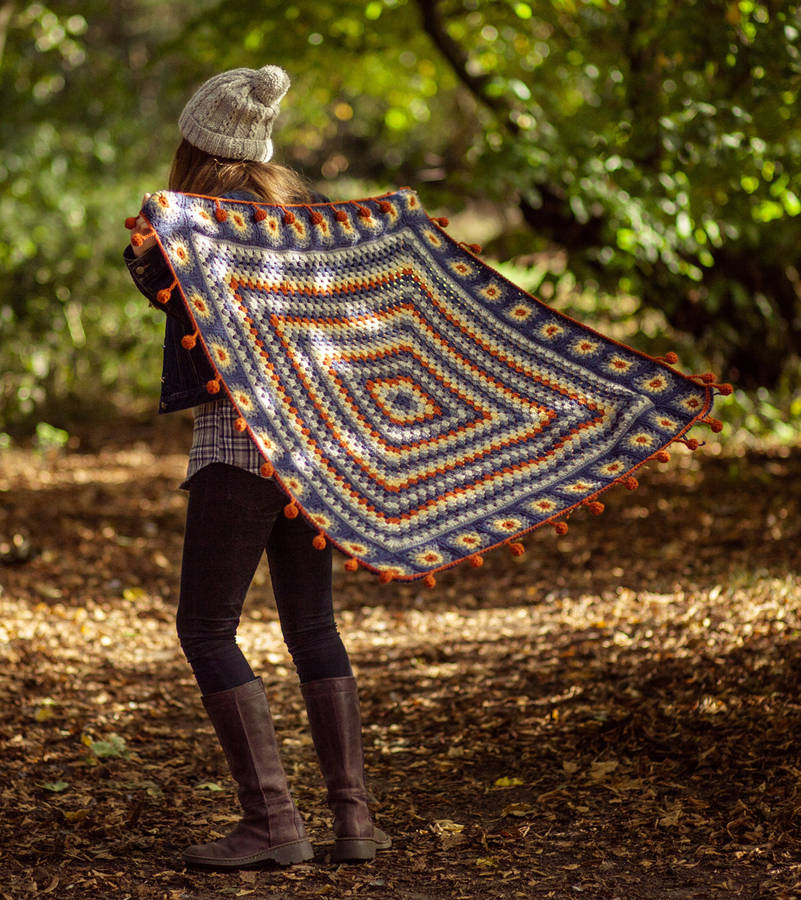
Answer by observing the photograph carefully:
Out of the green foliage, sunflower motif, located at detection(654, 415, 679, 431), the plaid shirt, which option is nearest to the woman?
the plaid shirt

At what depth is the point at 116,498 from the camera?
716cm

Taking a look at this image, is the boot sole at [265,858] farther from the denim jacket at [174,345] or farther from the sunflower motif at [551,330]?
the sunflower motif at [551,330]

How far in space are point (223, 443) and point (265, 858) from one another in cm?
108

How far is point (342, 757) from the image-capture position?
284 centimetres

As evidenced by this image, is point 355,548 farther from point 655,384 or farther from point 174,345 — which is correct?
point 655,384

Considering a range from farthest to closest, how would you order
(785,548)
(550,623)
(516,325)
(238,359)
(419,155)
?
1. (419,155)
2. (785,548)
3. (550,623)
4. (516,325)
5. (238,359)

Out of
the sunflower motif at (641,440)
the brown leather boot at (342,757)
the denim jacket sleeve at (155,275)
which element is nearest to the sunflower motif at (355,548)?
the brown leather boot at (342,757)

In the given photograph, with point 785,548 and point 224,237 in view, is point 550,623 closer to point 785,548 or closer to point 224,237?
point 785,548

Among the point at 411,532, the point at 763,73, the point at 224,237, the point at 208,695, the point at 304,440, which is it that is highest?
the point at 763,73

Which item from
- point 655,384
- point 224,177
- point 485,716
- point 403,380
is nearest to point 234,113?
point 224,177

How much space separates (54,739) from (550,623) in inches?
84.9

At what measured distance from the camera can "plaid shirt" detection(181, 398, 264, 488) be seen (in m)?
2.61

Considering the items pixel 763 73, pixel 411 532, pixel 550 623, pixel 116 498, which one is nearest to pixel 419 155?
pixel 763 73

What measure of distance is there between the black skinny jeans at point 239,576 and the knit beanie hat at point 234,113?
2.70 ft
